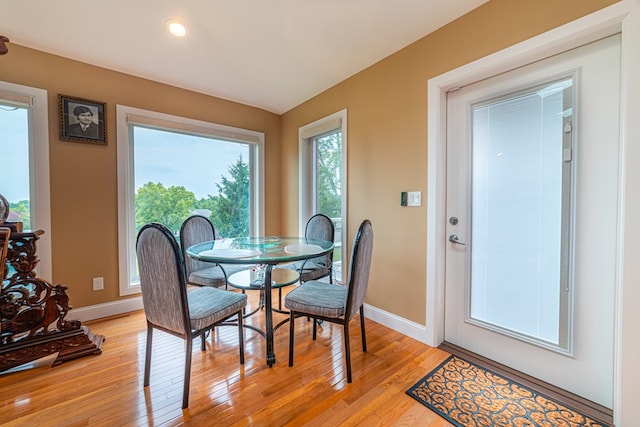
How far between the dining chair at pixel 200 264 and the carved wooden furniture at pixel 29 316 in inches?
32.6

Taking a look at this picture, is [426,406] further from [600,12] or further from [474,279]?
[600,12]

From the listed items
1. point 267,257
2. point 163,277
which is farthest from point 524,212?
point 163,277

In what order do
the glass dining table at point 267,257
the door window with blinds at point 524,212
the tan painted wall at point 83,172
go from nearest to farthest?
the door window with blinds at point 524,212, the glass dining table at point 267,257, the tan painted wall at point 83,172

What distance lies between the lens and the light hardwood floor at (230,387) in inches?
52.4

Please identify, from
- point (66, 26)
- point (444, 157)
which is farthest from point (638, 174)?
point (66, 26)

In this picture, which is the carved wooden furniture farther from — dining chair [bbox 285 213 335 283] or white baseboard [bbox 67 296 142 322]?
dining chair [bbox 285 213 335 283]

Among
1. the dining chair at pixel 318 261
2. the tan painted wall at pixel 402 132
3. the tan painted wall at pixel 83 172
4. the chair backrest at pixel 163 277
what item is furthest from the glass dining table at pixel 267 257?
the tan painted wall at pixel 83 172

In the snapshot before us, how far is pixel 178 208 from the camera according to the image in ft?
10.0

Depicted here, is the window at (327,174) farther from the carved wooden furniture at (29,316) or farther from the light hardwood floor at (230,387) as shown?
the carved wooden furniture at (29,316)

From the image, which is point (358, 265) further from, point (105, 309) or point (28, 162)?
point (28, 162)

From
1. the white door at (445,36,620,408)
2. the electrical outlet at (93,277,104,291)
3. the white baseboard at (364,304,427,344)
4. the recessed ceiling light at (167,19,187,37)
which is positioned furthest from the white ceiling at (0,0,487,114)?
the white baseboard at (364,304,427,344)

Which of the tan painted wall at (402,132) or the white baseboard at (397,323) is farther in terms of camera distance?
the white baseboard at (397,323)

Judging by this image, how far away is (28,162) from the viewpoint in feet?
7.28

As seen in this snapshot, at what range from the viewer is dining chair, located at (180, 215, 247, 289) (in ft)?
7.41
